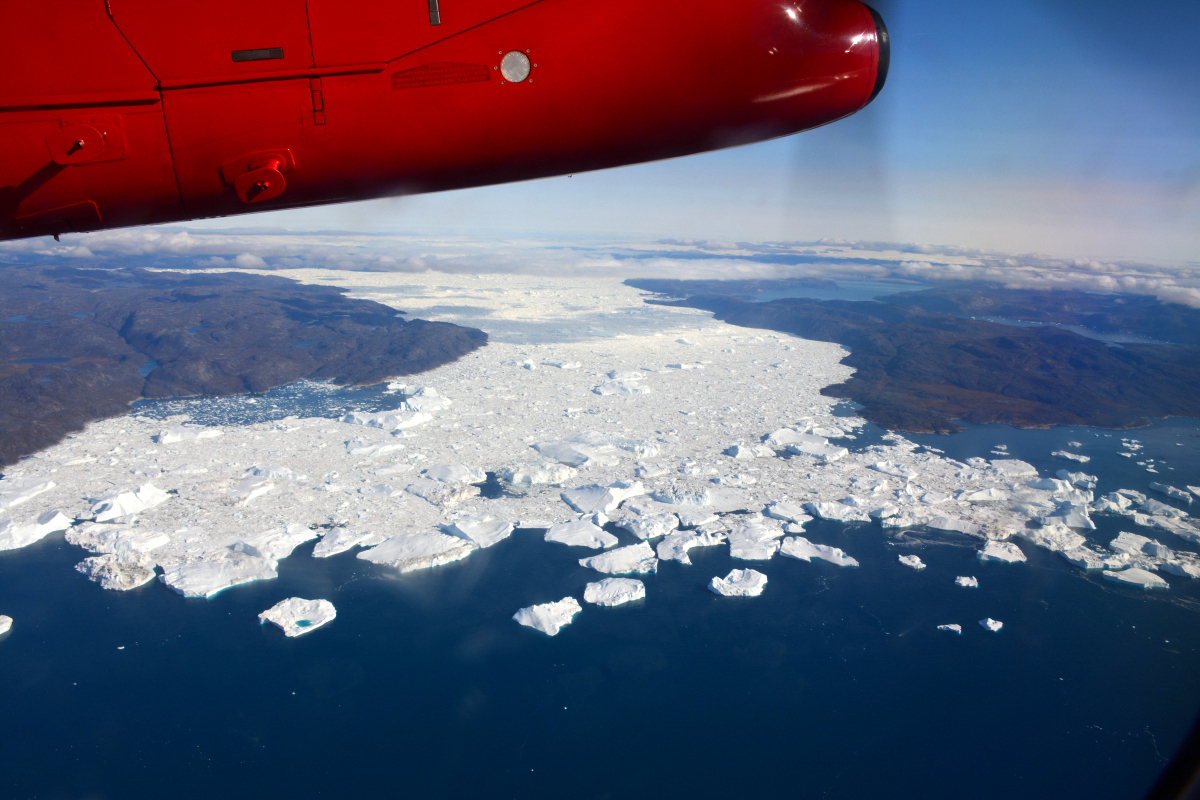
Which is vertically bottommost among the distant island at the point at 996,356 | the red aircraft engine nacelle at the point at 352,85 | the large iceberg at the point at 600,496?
the distant island at the point at 996,356

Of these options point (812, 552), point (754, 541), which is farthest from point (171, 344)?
point (812, 552)

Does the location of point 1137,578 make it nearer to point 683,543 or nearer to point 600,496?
point 683,543

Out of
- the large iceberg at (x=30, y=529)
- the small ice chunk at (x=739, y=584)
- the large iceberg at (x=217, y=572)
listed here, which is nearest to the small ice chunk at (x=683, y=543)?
the small ice chunk at (x=739, y=584)

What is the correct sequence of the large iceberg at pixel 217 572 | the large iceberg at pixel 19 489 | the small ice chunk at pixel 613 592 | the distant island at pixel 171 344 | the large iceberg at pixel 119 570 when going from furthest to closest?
the distant island at pixel 171 344, the large iceberg at pixel 19 489, the large iceberg at pixel 119 570, the small ice chunk at pixel 613 592, the large iceberg at pixel 217 572

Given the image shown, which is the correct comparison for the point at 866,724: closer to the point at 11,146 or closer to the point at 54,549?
the point at 11,146

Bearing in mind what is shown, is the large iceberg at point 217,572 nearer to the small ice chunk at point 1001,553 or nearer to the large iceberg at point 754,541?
the large iceberg at point 754,541

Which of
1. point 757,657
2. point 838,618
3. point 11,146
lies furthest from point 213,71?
point 838,618

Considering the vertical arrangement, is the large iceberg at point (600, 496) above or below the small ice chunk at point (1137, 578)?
above
